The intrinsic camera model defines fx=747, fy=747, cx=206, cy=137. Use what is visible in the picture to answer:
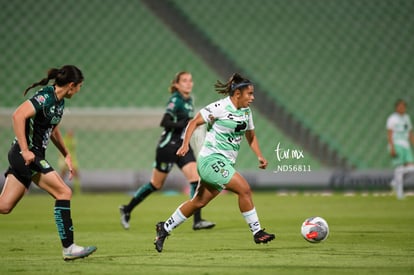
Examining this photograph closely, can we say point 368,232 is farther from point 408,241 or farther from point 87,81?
point 87,81

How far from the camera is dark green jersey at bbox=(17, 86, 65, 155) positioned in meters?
6.91

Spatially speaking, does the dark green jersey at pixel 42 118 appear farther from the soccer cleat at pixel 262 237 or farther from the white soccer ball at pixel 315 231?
the white soccer ball at pixel 315 231

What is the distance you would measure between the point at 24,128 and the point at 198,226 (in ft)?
13.4

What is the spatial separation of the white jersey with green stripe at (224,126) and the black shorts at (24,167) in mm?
1818

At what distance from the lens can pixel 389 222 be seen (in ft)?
35.3

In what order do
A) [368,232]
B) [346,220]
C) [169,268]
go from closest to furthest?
1. [169,268]
2. [368,232]
3. [346,220]

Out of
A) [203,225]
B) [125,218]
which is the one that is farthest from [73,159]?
[203,225]

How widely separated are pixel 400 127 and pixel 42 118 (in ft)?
37.4

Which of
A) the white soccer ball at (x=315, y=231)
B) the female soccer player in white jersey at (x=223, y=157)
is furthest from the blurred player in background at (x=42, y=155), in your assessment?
the white soccer ball at (x=315, y=231)

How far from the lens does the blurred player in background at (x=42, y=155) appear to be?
22.5 ft

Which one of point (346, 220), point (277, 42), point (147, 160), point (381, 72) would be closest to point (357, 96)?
point (381, 72)

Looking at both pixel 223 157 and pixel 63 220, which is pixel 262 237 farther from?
pixel 63 220

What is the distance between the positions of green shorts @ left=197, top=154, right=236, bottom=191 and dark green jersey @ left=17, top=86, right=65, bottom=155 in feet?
5.43

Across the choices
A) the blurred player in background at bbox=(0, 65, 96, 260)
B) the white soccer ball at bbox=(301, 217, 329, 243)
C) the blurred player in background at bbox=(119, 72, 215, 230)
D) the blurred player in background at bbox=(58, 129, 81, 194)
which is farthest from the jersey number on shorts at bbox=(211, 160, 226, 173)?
the blurred player in background at bbox=(58, 129, 81, 194)
